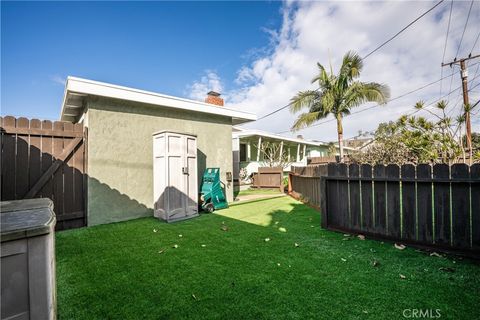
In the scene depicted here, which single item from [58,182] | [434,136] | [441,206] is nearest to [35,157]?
[58,182]

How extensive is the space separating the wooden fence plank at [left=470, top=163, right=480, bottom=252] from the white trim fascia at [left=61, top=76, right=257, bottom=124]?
21.4 feet

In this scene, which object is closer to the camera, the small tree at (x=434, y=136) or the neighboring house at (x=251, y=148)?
the small tree at (x=434, y=136)

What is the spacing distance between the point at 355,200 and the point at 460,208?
1459mm

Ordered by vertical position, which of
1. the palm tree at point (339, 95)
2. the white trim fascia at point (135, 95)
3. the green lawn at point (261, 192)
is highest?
the palm tree at point (339, 95)

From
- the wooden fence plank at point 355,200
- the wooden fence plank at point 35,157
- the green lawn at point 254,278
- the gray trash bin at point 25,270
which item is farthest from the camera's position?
the wooden fence plank at point 35,157

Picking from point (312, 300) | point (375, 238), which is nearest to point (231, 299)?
point (312, 300)

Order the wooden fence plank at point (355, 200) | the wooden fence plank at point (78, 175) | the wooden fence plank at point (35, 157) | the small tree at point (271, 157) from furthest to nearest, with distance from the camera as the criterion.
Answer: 1. the small tree at point (271, 157)
2. the wooden fence plank at point (78, 175)
3. the wooden fence plank at point (35, 157)
4. the wooden fence plank at point (355, 200)

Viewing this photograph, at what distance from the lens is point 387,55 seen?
10.7 metres

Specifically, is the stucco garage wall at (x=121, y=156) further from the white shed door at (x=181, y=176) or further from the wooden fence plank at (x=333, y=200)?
the wooden fence plank at (x=333, y=200)

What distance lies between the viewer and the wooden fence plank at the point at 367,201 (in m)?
4.07

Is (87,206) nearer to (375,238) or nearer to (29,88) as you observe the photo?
(29,88)

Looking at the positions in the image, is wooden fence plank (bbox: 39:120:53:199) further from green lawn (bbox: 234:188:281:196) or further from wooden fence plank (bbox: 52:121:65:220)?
green lawn (bbox: 234:188:281:196)

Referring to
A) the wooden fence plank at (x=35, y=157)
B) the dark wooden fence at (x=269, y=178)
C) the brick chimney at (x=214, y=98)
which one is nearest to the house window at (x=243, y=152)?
the dark wooden fence at (x=269, y=178)

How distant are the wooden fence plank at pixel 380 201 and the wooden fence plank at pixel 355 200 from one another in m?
0.29
